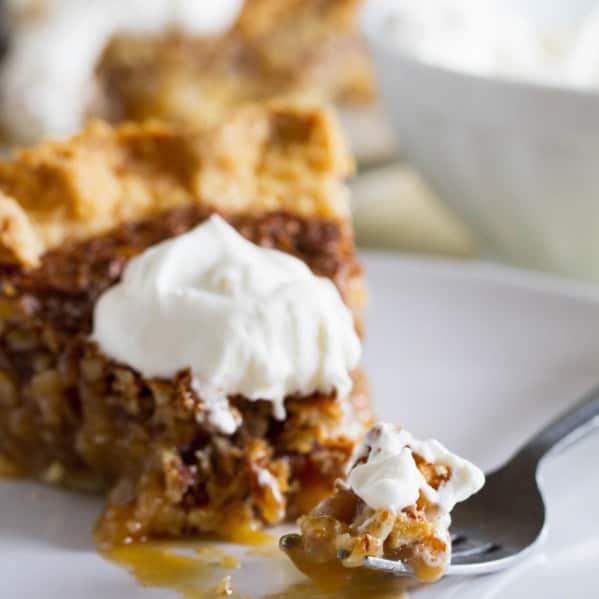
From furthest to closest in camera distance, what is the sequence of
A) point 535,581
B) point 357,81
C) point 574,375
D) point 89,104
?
1. point 357,81
2. point 89,104
3. point 574,375
4. point 535,581

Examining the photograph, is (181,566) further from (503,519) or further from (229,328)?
(503,519)

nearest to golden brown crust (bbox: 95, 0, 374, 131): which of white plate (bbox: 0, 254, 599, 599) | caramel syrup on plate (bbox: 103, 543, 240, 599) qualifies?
white plate (bbox: 0, 254, 599, 599)

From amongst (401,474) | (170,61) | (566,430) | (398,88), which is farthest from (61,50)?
(401,474)

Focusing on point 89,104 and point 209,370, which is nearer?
point 209,370

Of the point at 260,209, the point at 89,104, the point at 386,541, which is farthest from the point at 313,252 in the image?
the point at 89,104

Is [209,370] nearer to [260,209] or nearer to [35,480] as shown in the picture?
[35,480]
